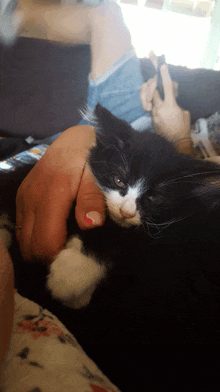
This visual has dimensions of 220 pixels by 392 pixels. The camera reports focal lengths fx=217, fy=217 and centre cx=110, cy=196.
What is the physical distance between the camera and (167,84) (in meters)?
0.45

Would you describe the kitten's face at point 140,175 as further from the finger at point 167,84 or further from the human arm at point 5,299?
the human arm at point 5,299

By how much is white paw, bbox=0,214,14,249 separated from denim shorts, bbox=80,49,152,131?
0.26 m

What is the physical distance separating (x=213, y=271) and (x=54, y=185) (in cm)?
33

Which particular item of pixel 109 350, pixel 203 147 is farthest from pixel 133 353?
pixel 203 147

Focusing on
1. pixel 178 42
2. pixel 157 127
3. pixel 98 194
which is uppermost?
pixel 178 42

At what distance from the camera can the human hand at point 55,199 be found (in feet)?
1.35

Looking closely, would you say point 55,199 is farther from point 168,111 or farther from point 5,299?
point 168,111

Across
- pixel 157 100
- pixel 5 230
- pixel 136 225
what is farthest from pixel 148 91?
pixel 5 230

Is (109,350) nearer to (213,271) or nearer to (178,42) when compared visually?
(213,271)

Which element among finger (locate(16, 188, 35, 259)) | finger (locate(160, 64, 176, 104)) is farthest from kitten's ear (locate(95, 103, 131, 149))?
finger (locate(16, 188, 35, 259))

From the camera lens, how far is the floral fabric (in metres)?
0.24

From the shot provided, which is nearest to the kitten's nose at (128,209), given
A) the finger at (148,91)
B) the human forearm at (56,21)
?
the finger at (148,91)

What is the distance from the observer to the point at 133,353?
0.32 meters

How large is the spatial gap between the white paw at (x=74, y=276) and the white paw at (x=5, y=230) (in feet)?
0.30
